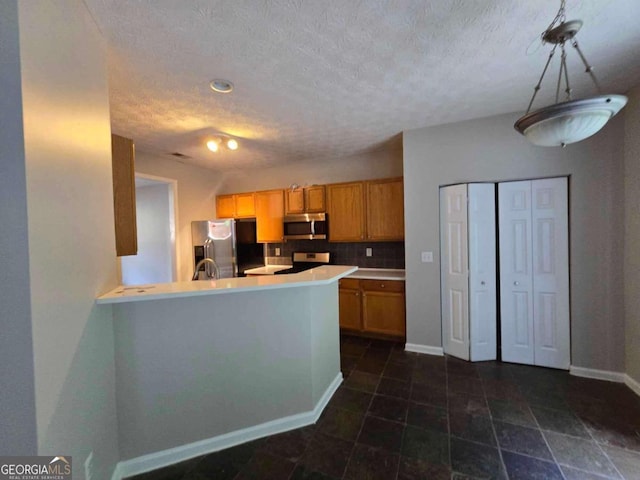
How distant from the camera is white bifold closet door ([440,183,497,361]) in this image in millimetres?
2725

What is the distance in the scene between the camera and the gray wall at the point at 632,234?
2.11 metres

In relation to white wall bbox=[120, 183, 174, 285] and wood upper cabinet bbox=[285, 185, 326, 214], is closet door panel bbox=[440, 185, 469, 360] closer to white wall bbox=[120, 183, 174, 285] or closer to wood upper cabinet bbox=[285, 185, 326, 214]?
wood upper cabinet bbox=[285, 185, 326, 214]

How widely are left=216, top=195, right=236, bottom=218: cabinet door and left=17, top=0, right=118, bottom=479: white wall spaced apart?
310cm

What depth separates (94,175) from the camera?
1322 millimetres

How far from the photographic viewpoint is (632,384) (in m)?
2.21

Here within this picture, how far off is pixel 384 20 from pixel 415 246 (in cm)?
220

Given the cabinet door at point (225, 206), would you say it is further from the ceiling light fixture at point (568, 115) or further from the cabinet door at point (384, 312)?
→ the ceiling light fixture at point (568, 115)

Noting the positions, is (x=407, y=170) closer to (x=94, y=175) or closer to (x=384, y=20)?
(x=384, y=20)

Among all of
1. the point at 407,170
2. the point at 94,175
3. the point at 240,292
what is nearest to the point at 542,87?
the point at 407,170

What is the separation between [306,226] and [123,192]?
8.33ft

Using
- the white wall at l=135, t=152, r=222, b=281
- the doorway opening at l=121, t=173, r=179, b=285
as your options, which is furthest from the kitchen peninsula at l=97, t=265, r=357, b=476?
the doorway opening at l=121, t=173, r=179, b=285

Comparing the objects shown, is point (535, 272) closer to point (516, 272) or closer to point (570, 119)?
point (516, 272)

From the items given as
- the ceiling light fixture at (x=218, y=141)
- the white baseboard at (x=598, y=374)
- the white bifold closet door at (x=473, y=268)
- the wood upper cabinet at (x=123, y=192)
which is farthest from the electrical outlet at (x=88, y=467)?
the white baseboard at (x=598, y=374)
